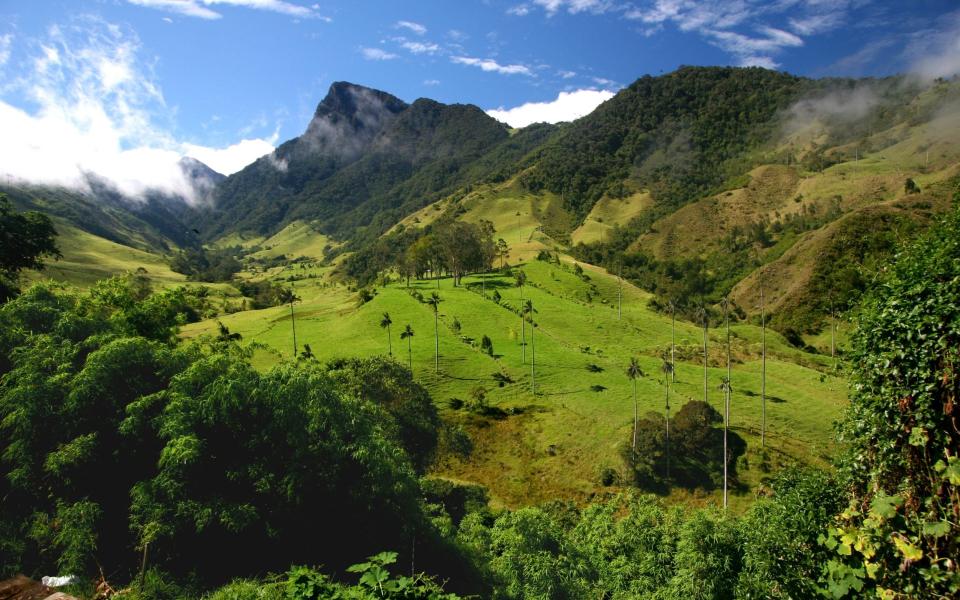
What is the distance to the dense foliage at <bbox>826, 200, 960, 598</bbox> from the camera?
6910mm

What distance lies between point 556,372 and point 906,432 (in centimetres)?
7946

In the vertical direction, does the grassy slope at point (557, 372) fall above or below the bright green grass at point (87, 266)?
below

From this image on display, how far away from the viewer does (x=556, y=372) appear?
287 ft

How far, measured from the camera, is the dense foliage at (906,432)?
6.91m

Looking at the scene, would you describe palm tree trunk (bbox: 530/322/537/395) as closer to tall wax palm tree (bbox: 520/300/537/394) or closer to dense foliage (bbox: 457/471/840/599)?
tall wax palm tree (bbox: 520/300/537/394)

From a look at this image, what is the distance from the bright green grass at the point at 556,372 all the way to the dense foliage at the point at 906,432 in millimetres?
41404

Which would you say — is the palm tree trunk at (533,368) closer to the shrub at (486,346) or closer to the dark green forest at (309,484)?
the shrub at (486,346)

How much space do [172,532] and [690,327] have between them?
405 ft

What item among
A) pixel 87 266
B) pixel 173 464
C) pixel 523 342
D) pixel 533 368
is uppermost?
pixel 87 266

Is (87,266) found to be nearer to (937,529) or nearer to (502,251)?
(502,251)

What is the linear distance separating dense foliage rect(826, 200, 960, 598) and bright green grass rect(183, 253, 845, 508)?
41.4 metres

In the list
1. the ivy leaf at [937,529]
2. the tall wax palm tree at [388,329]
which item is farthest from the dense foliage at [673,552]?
the tall wax palm tree at [388,329]

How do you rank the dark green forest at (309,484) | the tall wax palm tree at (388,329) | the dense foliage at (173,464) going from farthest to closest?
the tall wax palm tree at (388,329), the dense foliage at (173,464), the dark green forest at (309,484)

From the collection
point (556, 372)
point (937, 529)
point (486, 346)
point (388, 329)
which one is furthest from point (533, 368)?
point (937, 529)
